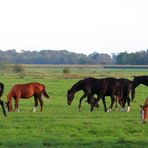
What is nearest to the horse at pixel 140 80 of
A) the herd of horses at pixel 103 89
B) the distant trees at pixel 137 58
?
the herd of horses at pixel 103 89

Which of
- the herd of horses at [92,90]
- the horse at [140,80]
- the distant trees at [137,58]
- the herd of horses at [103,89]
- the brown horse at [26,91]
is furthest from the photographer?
the distant trees at [137,58]

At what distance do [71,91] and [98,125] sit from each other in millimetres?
7865

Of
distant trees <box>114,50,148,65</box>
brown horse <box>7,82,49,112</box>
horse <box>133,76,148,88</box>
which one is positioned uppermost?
distant trees <box>114,50,148,65</box>

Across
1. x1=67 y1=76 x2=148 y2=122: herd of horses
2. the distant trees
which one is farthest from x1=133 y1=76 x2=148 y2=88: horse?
the distant trees

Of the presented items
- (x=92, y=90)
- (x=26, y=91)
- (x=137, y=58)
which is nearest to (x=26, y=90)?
(x=26, y=91)

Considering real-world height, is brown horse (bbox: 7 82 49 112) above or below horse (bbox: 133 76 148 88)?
below

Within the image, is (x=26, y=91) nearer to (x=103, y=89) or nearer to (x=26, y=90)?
(x=26, y=90)

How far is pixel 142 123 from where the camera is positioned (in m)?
18.2

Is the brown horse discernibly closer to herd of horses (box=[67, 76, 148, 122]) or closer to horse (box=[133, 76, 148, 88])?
herd of horses (box=[67, 76, 148, 122])

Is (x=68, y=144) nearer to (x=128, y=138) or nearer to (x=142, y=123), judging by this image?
(x=128, y=138)

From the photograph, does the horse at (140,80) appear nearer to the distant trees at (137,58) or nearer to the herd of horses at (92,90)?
the herd of horses at (92,90)

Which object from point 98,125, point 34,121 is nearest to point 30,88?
point 34,121

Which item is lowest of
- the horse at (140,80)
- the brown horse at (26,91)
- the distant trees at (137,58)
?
the brown horse at (26,91)

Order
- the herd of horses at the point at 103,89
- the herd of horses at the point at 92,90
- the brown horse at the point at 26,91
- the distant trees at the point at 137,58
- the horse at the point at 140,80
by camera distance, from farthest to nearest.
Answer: the distant trees at the point at 137,58, the horse at the point at 140,80, the herd of horses at the point at 103,89, the herd of horses at the point at 92,90, the brown horse at the point at 26,91
